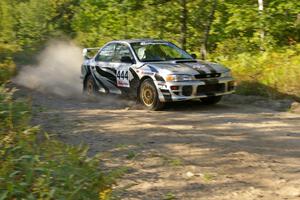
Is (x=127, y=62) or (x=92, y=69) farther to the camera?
(x=92, y=69)

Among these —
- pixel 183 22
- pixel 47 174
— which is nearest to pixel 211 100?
pixel 183 22

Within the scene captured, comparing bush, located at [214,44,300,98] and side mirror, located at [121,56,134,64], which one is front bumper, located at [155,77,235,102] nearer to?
side mirror, located at [121,56,134,64]

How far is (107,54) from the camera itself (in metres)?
Answer: 11.0

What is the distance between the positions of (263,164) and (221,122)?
2.59 metres

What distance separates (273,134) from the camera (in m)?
7.07

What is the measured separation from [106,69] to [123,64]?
0.78m

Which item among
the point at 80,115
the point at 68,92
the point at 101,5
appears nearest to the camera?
the point at 80,115

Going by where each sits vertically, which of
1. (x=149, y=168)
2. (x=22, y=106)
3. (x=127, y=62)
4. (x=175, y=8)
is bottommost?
(x=149, y=168)

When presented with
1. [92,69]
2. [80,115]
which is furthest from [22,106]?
[92,69]

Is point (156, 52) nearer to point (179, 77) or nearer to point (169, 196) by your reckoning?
point (179, 77)

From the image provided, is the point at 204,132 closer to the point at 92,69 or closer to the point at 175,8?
the point at 92,69

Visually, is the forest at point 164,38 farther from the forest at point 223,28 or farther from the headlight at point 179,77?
the headlight at point 179,77

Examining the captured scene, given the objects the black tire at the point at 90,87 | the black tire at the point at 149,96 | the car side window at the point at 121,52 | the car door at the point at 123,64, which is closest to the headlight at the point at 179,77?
the black tire at the point at 149,96

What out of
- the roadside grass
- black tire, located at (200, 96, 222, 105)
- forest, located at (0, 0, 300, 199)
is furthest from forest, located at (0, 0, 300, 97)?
the roadside grass
